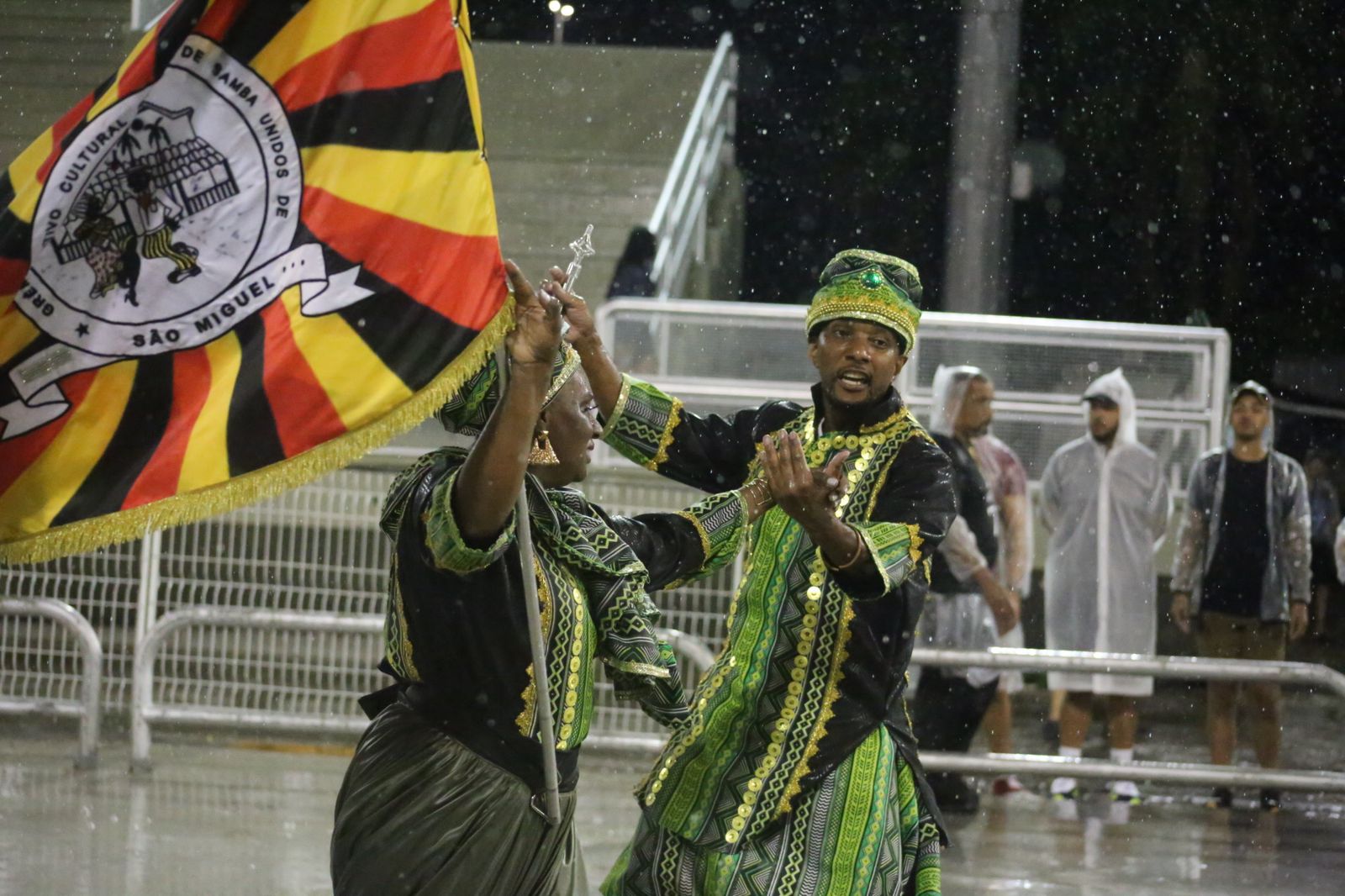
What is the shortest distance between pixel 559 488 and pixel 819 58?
20.6 m

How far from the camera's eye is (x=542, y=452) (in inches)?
125

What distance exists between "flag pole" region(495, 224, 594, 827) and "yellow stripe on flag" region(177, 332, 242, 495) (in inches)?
20.5

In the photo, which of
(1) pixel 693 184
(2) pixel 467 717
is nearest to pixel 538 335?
(2) pixel 467 717

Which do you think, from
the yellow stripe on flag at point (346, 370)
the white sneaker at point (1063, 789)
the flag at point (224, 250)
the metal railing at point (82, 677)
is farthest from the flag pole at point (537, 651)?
the white sneaker at point (1063, 789)

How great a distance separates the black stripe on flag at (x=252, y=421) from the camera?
3262 millimetres

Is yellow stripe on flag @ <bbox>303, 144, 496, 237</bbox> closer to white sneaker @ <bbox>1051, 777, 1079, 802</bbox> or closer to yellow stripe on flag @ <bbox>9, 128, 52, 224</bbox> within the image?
yellow stripe on flag @ <bbox>9, 128, 52, 224</bbox>

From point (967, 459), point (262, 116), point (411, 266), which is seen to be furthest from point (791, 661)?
point (967, 459)

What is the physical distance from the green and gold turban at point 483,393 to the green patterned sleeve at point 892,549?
2.33 feet

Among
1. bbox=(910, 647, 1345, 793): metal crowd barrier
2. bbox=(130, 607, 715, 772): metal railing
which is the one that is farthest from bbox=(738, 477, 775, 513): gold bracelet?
bbox=(130, 607, 715, 772): metal railing

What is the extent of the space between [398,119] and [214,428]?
63 centimetres

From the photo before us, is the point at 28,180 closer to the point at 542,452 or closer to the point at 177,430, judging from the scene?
the point at 177,430

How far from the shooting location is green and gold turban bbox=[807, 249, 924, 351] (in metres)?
3.86

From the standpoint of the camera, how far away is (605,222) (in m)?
15.3

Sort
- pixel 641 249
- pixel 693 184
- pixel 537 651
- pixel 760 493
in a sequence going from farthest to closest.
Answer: pixel 693 184
pixel 641 249
pixel 760 493
pixel 537 651
